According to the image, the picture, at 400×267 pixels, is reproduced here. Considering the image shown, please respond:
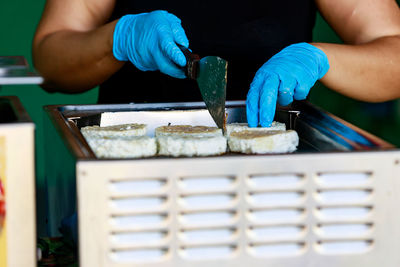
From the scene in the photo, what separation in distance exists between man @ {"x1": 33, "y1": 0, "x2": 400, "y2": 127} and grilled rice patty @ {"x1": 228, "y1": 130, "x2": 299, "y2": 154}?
0.46 meters

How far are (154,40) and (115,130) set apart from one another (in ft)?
1.04

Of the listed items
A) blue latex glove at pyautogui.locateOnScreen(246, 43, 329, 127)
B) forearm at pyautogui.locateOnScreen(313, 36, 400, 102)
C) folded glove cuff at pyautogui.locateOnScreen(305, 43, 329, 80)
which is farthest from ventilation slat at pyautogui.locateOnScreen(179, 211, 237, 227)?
forearm at pyautogui.locateOnScreen(313, 36, 400, 102)

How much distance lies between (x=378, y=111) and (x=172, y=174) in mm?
3452

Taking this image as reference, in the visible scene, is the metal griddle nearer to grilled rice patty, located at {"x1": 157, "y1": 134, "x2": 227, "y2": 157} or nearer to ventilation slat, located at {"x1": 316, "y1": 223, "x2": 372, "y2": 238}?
grilled rice patty, located at {"x1": 157, "y1": 134, "x2": 227, "y2": 157}

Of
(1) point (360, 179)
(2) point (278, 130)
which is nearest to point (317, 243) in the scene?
(1) point (360, 179)

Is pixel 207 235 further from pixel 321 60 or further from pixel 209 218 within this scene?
pixel 321 60

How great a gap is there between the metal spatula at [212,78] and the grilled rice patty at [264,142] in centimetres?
9

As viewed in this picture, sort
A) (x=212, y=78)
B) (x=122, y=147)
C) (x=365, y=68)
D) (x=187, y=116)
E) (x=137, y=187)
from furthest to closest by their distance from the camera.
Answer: (x=365, y=68) → (x=187, y=116) → (x=212, y=78) → (x=122, y=147) → (x=137, y=187)

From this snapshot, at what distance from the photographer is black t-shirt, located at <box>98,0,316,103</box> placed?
206 centimetres

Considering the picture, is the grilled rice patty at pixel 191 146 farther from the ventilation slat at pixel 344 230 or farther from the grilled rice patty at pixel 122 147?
the ventilation slat at pixel 344 230

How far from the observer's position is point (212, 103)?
1.56 meters

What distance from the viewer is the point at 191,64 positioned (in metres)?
1.56

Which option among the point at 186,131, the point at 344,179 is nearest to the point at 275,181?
the point at 344,179

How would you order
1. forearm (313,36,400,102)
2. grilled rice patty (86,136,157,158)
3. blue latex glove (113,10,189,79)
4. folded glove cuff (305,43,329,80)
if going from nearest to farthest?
grilled rice patty (86,136,157,158) < blue latex glove (113,10,189,79) < folded glove cuff (305,43,329,80) < forearm (313,36,400,102)
